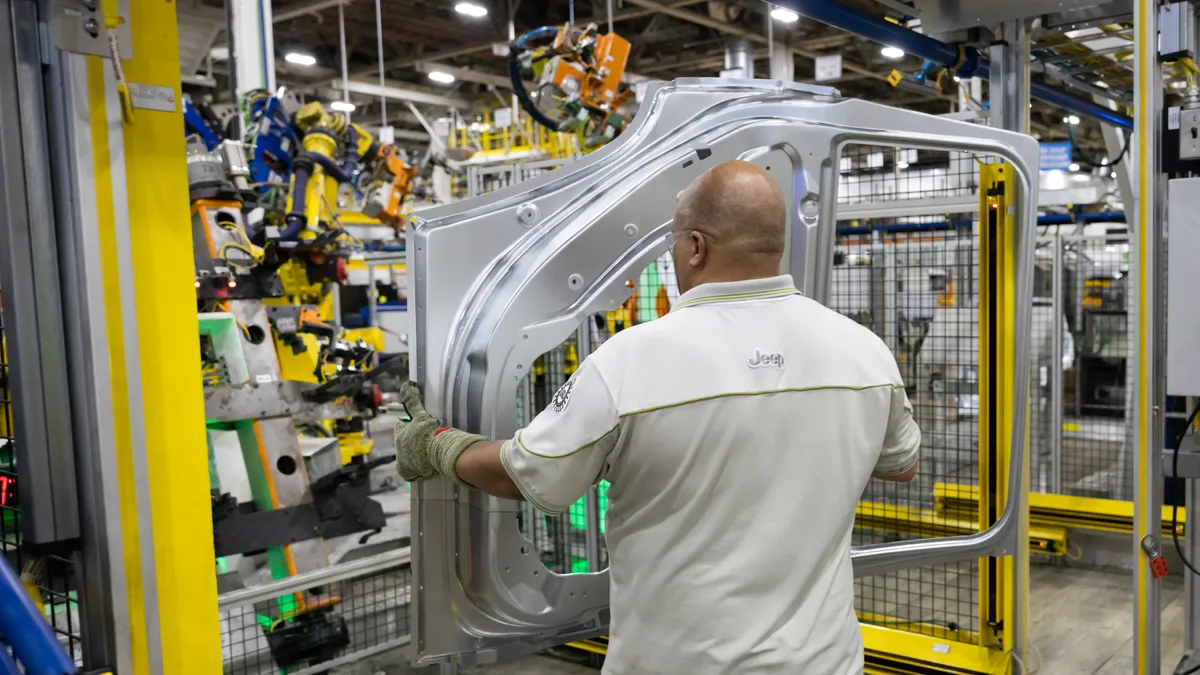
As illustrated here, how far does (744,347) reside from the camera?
1.91 metres

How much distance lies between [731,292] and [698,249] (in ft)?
0.38

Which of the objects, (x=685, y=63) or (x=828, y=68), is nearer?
(x=828, y=68)

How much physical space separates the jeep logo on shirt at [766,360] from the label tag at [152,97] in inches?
53.3

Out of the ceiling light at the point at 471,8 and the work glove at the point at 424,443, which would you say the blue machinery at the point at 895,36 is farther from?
the ceiling light at the point at 471,8

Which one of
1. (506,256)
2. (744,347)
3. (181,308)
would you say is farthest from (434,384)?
(744,347)

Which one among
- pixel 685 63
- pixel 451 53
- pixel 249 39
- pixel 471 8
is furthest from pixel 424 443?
pixel 685 63

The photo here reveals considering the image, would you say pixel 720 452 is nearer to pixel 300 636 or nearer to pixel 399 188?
pixel 300 636

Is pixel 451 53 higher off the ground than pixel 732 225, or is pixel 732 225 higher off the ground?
pixel 451 53

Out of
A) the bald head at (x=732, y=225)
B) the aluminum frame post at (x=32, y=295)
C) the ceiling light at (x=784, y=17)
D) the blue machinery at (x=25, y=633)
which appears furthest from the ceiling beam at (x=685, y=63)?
the blue machinery at (x=25, y=633)

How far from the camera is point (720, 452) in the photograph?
1.88 metres

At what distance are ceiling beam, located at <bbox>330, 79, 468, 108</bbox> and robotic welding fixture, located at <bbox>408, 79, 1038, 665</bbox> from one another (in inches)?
466

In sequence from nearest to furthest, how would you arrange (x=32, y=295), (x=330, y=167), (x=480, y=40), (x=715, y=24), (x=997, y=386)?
(x=32, y=295) < (x=997, y=386) < (x=330, y=167) < (x=715, y=24) < (x=480, y=40)

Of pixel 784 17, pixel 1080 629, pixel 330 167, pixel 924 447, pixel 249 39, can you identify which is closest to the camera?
pixel 1080 629

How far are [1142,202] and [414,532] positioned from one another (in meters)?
2.51
